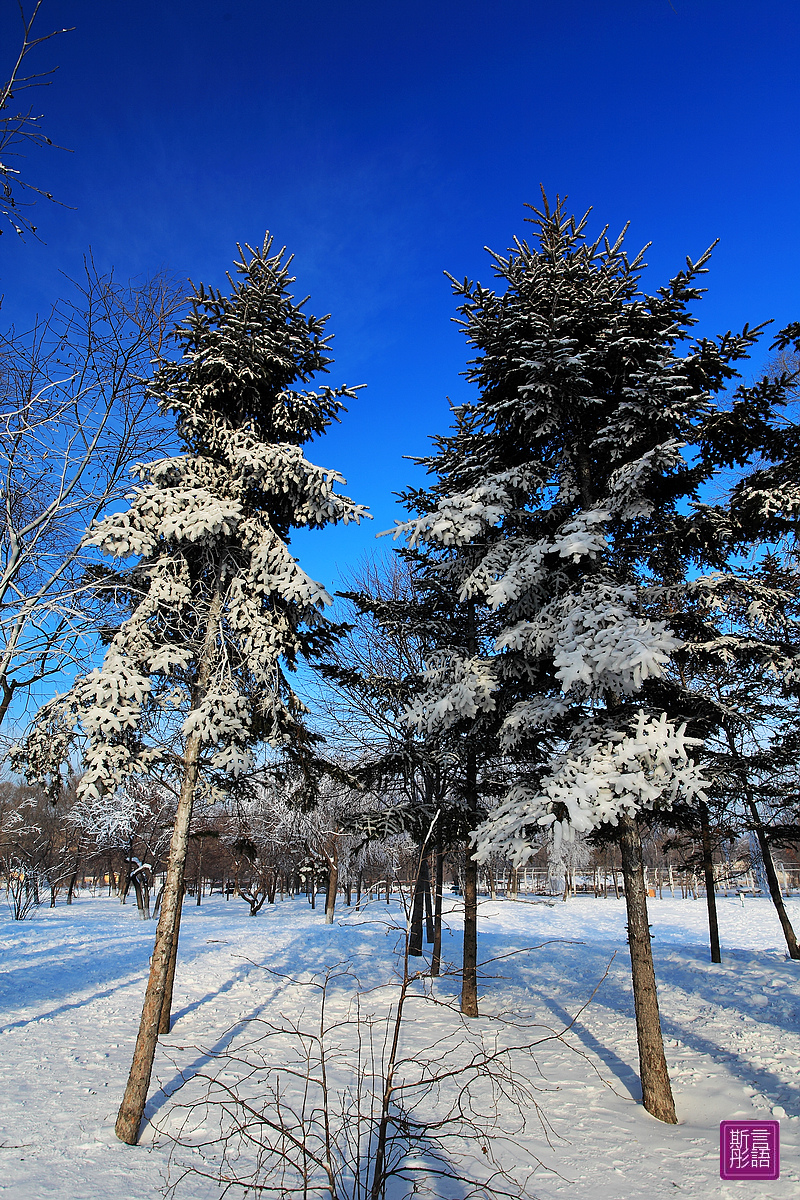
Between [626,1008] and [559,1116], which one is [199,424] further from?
[626,1008]

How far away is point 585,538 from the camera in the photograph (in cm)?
839

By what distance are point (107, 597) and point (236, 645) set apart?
222cm

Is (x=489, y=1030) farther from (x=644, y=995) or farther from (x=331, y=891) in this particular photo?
(x=331, y=891)

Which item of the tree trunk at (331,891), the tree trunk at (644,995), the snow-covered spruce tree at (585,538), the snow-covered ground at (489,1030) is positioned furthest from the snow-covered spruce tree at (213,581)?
the tree trunk at (331,891)

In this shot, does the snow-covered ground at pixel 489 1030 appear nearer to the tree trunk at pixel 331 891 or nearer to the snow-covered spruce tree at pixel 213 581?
the snow-covered spruce tree at pixel 213 581

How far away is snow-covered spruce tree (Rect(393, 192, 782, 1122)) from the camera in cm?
766

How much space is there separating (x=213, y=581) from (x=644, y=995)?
328 inches

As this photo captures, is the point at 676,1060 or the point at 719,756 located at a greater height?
the point at 719,756

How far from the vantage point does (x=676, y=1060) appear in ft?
30.4

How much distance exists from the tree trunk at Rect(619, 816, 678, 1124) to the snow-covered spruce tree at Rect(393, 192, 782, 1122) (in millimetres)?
22

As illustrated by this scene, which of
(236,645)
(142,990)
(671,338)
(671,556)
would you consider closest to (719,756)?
(671,556)

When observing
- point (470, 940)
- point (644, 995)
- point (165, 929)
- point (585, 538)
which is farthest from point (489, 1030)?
point (585, 538)

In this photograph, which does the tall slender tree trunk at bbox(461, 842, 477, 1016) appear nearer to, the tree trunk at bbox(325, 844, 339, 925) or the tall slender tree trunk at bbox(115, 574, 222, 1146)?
the tall slender tree trunk at bbox(115, 574, 222, 1146)

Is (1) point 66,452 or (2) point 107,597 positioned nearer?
(1) point 66,452
